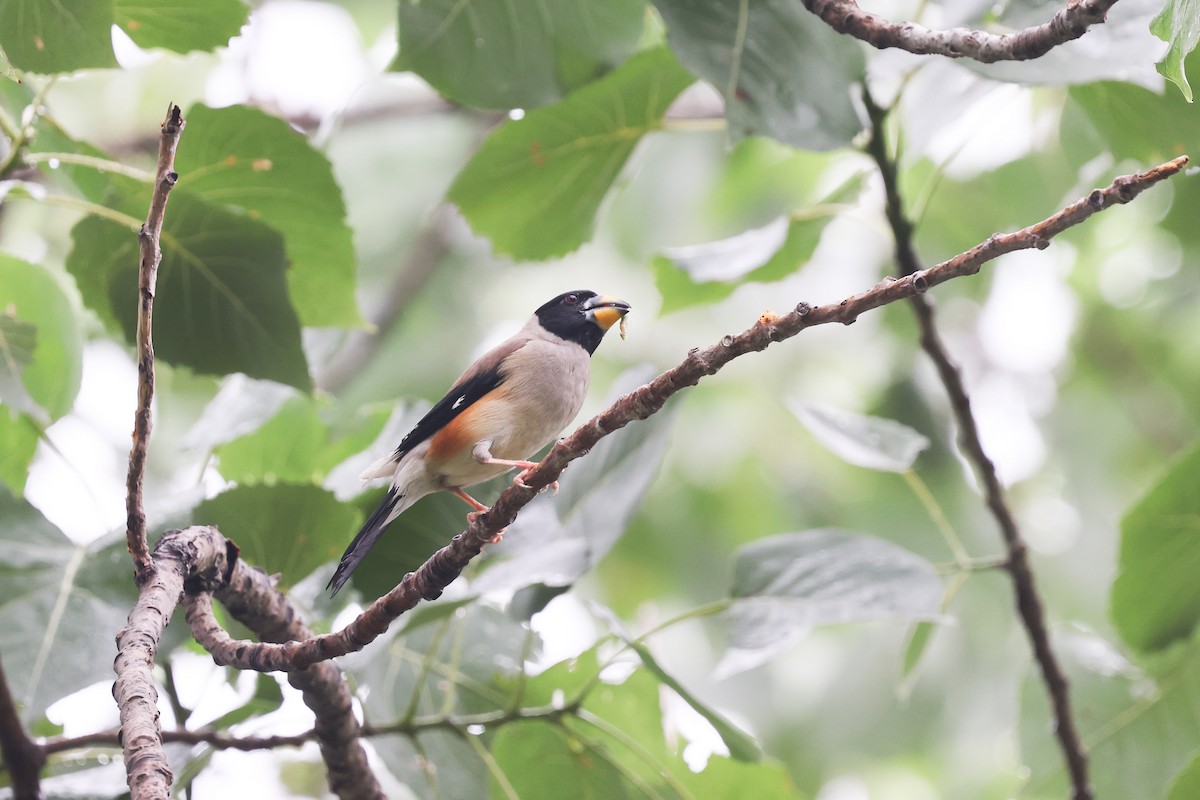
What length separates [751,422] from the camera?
25.7ft

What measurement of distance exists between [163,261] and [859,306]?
6.50ft

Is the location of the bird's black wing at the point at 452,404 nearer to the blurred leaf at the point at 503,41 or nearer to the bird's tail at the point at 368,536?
the bird's tail at the point at 368,536

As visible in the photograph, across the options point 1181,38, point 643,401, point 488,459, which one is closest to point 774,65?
Answer: point 1181,38

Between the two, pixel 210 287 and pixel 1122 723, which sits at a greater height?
pixel 210 287

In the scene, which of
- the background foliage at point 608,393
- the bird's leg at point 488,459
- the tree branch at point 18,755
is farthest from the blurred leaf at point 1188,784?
the tree branch at point 18,755

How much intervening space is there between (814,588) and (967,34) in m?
1.56

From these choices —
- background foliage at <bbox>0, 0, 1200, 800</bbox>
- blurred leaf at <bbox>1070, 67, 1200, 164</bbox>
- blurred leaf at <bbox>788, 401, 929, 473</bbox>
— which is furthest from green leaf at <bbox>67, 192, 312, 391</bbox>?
blurred leaf at <bbox>1070, 67, 1200, 164</bbox>

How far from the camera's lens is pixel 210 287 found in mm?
2949

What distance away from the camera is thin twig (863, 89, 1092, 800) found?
3.23 metres

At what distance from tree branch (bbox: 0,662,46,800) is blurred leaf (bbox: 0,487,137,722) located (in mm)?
29

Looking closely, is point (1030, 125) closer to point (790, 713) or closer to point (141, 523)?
point (790, 713)

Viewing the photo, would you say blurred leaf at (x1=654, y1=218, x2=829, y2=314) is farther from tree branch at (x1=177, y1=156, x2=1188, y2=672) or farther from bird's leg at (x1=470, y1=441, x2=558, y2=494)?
tree branch at (x1=177, y1=156, x2=1188, y2=672)

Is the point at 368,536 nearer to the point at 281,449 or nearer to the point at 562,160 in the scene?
the point at 281,449

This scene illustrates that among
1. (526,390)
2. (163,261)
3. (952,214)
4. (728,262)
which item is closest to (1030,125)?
(952,214)
